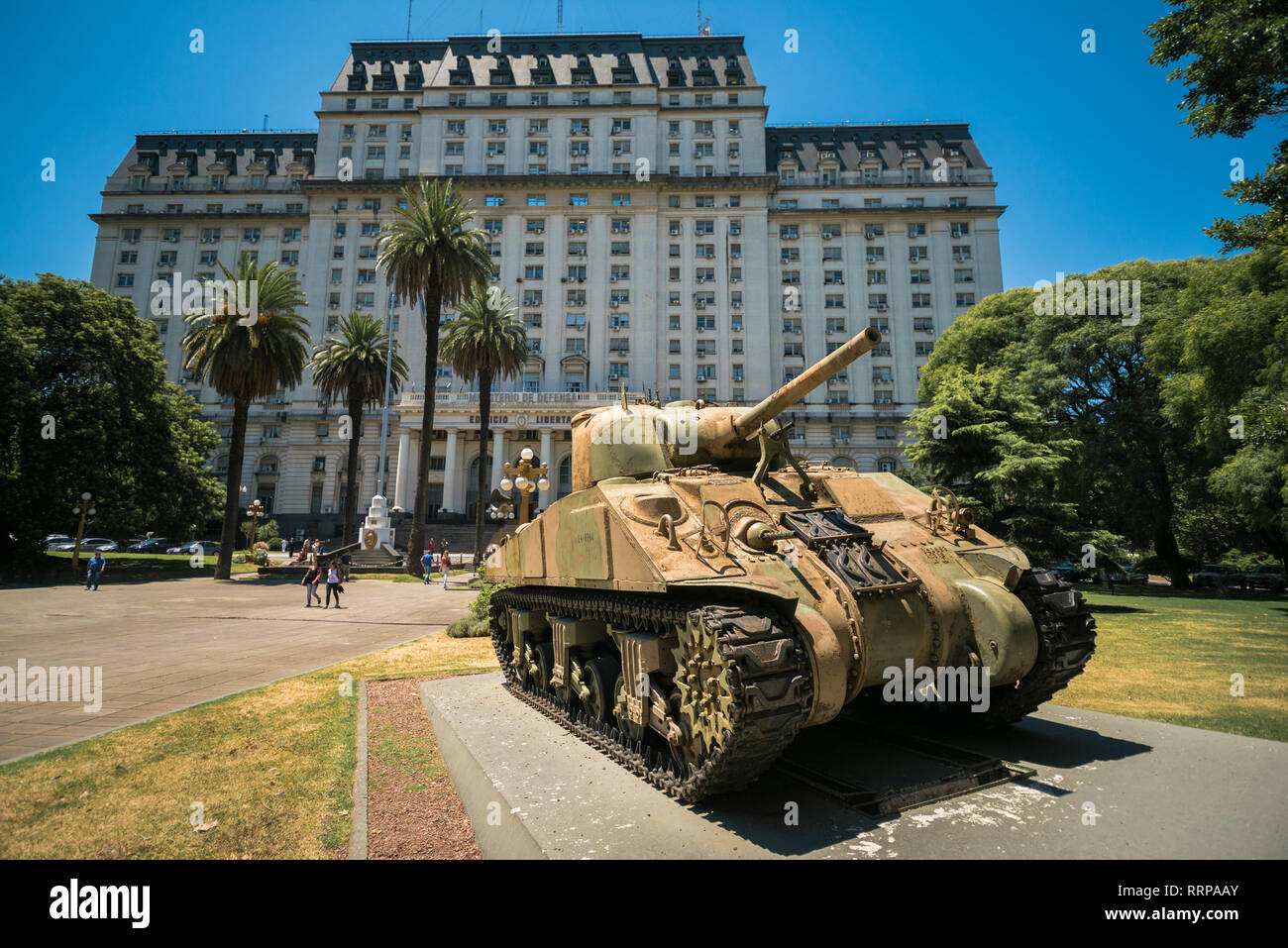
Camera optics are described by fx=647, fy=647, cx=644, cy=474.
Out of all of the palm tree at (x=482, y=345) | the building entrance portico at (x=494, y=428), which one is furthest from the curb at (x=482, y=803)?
the building entrance portico at (x=494, y=428)

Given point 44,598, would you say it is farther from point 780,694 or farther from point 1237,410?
point 1237,410

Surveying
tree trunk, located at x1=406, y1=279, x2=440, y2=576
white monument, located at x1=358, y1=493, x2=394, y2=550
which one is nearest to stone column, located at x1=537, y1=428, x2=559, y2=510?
white monument, located at x1=358, y1=493, x2=394, y2=550

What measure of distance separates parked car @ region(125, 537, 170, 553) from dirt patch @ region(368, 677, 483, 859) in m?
60.2

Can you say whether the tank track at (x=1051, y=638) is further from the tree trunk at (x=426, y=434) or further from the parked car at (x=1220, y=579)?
the parked car at (x=1220, y=579)

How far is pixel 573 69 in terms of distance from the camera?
63281 mm

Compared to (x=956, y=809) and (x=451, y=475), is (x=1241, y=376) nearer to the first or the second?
(x=956, y=809)

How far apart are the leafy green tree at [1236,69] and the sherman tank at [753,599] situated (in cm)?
1171

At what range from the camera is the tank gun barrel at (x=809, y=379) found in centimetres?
636

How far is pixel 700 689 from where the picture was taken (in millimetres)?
5410

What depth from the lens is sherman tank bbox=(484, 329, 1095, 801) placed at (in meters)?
5.21

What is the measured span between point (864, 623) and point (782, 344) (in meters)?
58.2

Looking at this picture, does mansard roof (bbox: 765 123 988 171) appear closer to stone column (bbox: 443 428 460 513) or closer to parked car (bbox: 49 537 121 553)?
stone column (bbox: 443 428 460 513)

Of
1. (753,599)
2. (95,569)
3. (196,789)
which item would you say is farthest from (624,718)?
(95,569)
